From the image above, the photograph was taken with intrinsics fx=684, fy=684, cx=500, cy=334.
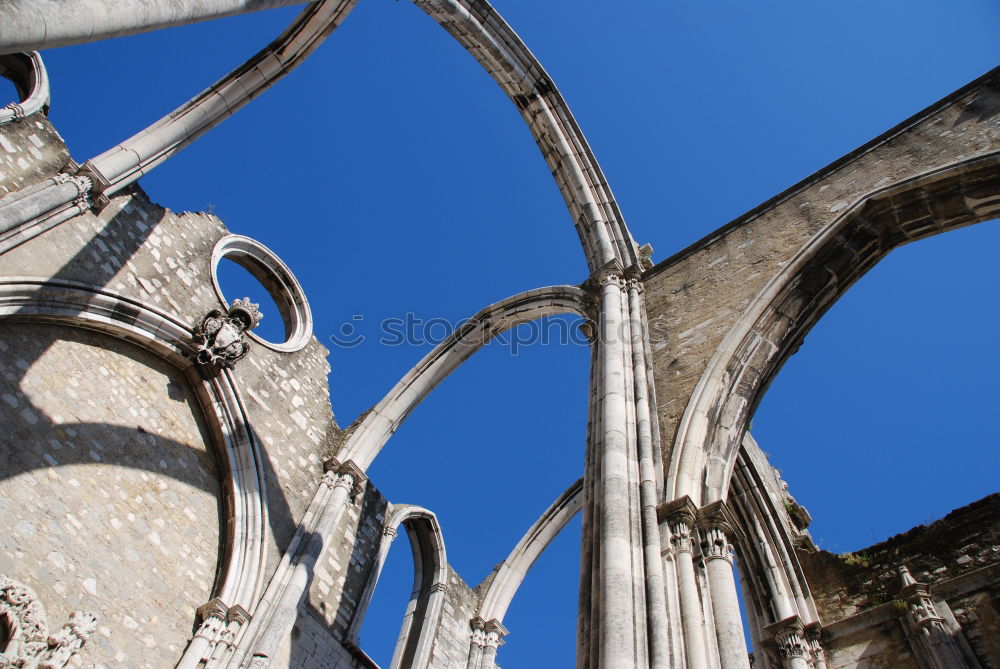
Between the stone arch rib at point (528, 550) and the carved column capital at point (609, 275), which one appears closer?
the carved column capital at point (609, 275)

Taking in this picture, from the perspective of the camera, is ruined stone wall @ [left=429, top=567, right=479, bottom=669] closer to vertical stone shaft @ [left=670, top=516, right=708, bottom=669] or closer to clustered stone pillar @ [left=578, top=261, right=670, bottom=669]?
clustered stone pillar @ [left=578, top=261, right=670, bottom=669]

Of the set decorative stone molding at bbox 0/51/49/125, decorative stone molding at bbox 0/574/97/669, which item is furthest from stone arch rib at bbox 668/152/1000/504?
→ decorative stone molding at bbox 0/51/49/125

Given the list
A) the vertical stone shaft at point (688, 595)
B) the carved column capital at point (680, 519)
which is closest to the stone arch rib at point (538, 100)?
the carved column capital at point (680, 519)

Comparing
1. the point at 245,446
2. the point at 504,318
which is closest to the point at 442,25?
the point at 504,318

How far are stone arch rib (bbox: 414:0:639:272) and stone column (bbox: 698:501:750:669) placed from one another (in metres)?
3.83

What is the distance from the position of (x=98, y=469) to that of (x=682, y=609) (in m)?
5.10

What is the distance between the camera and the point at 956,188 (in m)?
5.37

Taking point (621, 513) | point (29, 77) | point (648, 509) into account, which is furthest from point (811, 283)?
point (29, 77)

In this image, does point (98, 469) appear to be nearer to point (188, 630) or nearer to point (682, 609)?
point (188, 630)

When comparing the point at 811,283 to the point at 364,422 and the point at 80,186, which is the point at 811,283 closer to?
the point at 364,422

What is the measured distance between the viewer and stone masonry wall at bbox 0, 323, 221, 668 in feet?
17.5

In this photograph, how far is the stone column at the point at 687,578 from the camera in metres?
3.42

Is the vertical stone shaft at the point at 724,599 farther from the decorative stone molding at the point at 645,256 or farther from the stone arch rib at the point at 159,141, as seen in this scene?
the stone arch rib at the point at 159,141

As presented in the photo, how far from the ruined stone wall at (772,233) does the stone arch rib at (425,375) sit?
7.57 feet
